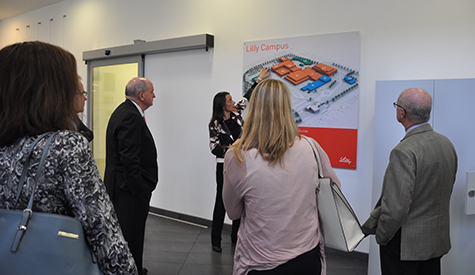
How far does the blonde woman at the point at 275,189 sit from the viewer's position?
4.74ft

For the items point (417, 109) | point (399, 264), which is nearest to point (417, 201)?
point (399, 264)

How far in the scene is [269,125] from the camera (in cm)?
150

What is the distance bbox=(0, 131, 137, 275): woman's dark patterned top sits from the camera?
0.98 m

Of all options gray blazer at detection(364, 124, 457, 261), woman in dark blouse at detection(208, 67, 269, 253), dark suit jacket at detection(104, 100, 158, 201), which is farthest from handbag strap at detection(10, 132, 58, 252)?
woman in dark blouse at detection(208, 67, 269, 253)

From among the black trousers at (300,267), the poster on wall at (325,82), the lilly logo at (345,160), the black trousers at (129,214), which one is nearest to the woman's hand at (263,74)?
the poster on wall at (325,82)

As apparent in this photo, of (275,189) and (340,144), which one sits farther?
(340,144)

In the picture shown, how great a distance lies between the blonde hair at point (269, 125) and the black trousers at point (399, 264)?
108cm

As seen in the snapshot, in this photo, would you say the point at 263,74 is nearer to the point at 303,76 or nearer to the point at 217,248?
the point at 303,76

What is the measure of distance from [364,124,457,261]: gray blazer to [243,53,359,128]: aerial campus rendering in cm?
159

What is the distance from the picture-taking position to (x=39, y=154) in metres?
0.98

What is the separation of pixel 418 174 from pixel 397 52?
1.85 meters

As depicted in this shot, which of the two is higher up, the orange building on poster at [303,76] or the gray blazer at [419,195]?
the orange building on poster at [303,76]

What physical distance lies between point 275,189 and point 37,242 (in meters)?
0.87

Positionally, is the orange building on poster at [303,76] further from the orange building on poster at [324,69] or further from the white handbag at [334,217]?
the white handbag at [334,217]
